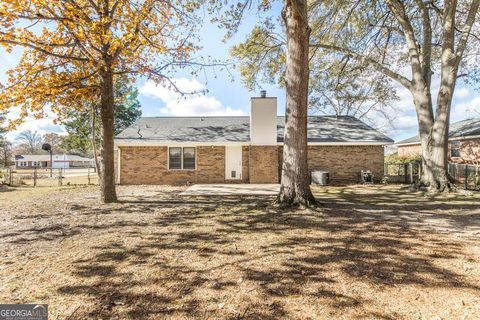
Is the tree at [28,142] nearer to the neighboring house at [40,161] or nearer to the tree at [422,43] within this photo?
the neighboring house at [40,161]

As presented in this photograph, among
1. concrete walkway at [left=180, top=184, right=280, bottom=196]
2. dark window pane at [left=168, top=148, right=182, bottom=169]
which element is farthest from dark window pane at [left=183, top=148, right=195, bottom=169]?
concrete walkway at [left=180, top=184, right=280, bottom=196]

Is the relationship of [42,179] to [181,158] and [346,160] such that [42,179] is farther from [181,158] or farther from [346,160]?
[346,160]

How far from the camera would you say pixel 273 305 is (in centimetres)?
293

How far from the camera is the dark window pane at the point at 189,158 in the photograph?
16.5 meters

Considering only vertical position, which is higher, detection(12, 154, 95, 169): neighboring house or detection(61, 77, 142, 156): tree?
detection(61, 77, 142, 156): tree

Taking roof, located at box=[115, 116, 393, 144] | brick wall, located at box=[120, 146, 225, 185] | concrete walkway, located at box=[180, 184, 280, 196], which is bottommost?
concrete walkway, located at box=[180, 184, 280, 196]

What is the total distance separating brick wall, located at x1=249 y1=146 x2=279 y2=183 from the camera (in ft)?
52.3

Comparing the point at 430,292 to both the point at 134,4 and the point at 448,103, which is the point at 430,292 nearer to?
the point at 134,4

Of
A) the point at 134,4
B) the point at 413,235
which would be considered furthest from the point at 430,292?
the point at 134,4

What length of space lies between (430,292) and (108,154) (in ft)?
31.5

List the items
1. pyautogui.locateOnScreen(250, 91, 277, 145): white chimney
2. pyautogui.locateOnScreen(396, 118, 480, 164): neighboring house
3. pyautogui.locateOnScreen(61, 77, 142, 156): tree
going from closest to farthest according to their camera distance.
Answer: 1. pyautogui.locateOnScreen(250, 91, 277, 145): white chimney
2. pyautogui.locateOnScreen(396, 118, 480, 164): neighboring house
3. pyautogui.locateOnScreen(61, 77, 142, 156): tree

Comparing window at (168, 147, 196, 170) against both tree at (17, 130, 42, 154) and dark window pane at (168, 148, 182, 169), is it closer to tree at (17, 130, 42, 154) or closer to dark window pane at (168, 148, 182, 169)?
dark window pane at (168, 148, 182, 169)

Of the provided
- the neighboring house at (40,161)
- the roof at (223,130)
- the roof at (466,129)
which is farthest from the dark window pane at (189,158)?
the neighboring house at (40,161)

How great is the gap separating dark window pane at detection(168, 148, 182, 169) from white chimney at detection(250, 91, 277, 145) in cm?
456
